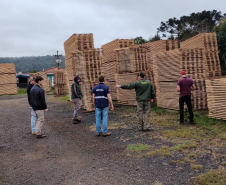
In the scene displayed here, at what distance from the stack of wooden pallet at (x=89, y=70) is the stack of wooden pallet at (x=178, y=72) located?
3.03 m

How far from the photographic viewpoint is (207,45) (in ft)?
39.8

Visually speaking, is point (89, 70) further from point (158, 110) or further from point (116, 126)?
point (116, 126)

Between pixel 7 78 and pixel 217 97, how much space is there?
22.4 meters

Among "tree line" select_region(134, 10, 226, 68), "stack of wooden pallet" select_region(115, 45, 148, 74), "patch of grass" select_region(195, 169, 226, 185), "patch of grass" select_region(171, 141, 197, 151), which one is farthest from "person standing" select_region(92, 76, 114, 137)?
"tree line" select_region(134, 10, 226, 68)

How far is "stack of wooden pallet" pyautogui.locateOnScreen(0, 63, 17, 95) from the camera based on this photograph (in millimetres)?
24969

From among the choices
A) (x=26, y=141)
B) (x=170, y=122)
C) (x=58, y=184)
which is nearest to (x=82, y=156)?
(x=58, y=184)

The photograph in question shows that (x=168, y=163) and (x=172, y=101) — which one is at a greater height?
(x=172, y=101)

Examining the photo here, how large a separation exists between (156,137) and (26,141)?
3.80 metres

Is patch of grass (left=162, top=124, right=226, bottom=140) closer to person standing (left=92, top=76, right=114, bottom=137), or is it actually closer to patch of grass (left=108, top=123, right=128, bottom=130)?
patch of grass (left=108, top=123, right=128, bottom=130)

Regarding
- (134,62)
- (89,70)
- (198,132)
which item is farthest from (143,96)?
(134,62)

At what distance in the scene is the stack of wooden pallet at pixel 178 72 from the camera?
32.2 feet

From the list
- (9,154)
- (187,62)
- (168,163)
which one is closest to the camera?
(168,163)

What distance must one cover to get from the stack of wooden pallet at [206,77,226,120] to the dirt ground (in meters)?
2.17

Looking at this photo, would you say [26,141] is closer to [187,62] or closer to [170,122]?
[170,122]
